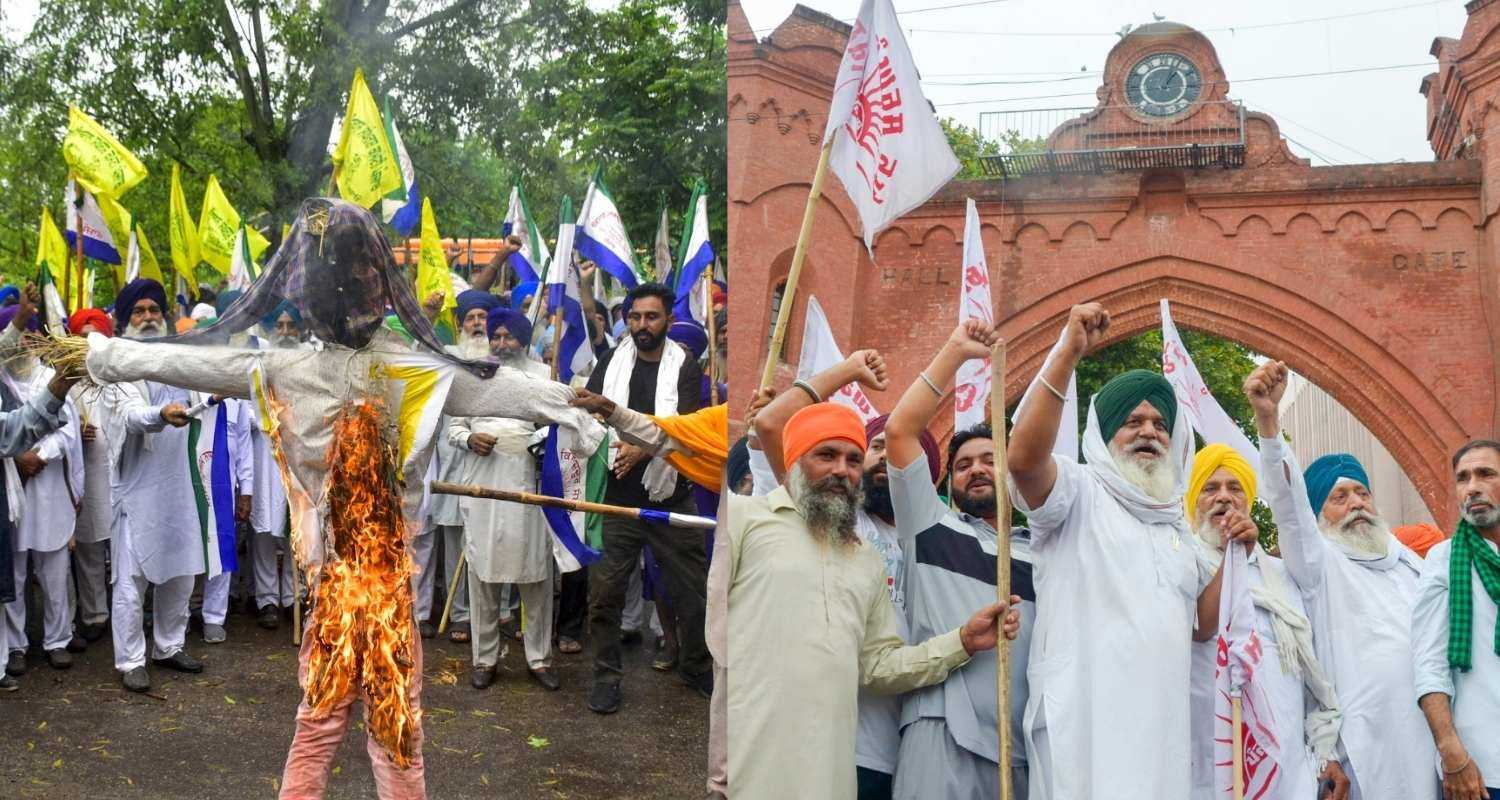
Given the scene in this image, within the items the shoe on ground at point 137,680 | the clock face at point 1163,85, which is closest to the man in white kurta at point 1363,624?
the clock face at point 1163,85

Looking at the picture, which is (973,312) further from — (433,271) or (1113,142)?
(433,271)

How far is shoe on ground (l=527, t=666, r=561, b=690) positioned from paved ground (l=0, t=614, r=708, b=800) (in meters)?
0.04

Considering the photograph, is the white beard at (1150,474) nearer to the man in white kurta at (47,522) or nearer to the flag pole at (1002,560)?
the flag pole at (1002,560)

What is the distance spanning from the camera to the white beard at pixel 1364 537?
4.57m

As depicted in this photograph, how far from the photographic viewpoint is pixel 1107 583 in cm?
325

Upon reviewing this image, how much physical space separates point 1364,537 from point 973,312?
172cm

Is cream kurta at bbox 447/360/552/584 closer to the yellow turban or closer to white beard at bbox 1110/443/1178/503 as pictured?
the yellow turban

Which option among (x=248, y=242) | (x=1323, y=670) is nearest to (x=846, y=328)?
(x=1323, y=670)

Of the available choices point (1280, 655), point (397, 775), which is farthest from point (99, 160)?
point (1280, 655)

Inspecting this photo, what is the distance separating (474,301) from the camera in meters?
5.62

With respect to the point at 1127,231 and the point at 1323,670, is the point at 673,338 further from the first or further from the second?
the point at 1323,670

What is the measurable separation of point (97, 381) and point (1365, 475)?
4077 mm

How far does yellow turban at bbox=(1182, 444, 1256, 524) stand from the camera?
4223 mm

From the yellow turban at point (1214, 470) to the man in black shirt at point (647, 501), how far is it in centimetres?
157
